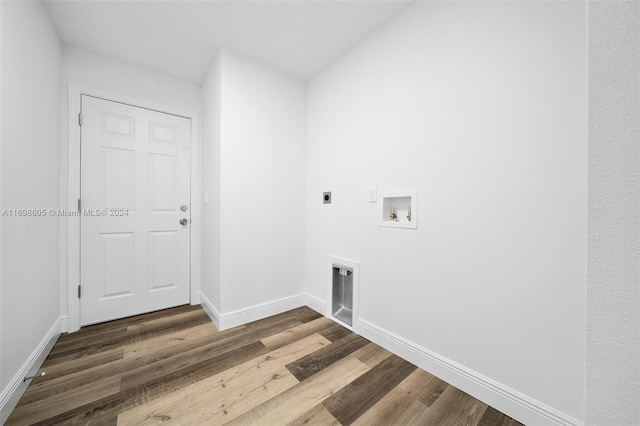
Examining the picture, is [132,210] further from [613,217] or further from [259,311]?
[613,217]

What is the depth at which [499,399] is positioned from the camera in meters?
1.20

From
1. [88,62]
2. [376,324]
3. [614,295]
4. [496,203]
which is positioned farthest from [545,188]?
[88,62]

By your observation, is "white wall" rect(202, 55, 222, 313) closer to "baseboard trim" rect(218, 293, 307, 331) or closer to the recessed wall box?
"baseboard trim" rect(218, 293, 307, 331)

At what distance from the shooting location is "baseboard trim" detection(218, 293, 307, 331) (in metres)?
2.02

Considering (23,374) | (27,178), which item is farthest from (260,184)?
(23,374)

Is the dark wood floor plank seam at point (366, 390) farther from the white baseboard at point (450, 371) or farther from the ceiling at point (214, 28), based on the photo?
the ceiling at point (214, 28)

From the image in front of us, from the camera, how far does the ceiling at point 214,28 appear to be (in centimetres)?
161

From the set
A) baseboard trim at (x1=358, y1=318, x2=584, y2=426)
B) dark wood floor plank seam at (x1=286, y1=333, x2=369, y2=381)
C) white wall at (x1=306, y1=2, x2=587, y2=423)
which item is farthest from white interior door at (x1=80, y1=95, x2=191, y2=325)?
baseboard trim at (x1=358, y1=318, x2=584, y2=426)

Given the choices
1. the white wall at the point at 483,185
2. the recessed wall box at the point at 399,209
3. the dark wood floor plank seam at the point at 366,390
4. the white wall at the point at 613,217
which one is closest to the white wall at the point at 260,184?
the white wall at the point at 483,185

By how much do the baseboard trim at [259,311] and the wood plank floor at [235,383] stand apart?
0.09 metres

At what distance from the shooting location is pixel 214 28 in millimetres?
1810

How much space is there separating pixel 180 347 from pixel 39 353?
31.9 inches

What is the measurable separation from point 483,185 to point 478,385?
1.06 m

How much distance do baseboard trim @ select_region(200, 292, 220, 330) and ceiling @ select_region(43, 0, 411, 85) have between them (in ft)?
7.35
